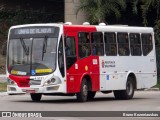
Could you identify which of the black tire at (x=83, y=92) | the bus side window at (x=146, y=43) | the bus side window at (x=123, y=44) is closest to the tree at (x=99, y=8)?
the bus side window at (x=146, y=43)

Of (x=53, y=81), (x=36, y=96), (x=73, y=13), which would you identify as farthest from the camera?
(x=73, y=13)

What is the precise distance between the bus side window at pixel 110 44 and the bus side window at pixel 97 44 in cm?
30

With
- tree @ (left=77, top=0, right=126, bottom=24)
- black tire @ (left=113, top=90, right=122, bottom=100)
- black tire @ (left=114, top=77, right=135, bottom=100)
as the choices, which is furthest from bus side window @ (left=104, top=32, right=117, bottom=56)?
tree @ (left=77, top=0, right=126, bottom=24)

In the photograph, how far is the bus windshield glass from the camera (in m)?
25.3

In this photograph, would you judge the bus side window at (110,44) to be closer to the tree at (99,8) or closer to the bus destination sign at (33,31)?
the bus destination sign at (33,31)

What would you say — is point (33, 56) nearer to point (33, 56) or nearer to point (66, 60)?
point (33, 56)

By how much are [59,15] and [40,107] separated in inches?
1286

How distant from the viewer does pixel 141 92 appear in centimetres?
3547

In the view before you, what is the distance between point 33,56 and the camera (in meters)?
25.6

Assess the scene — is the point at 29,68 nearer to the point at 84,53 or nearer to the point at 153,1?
the point at 84,53

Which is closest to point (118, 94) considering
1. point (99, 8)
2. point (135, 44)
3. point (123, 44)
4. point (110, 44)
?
point (123, 44)

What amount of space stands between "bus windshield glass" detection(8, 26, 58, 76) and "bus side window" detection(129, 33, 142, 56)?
197 inches

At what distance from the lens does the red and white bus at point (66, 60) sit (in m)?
25.3

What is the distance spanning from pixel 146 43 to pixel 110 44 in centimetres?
291
